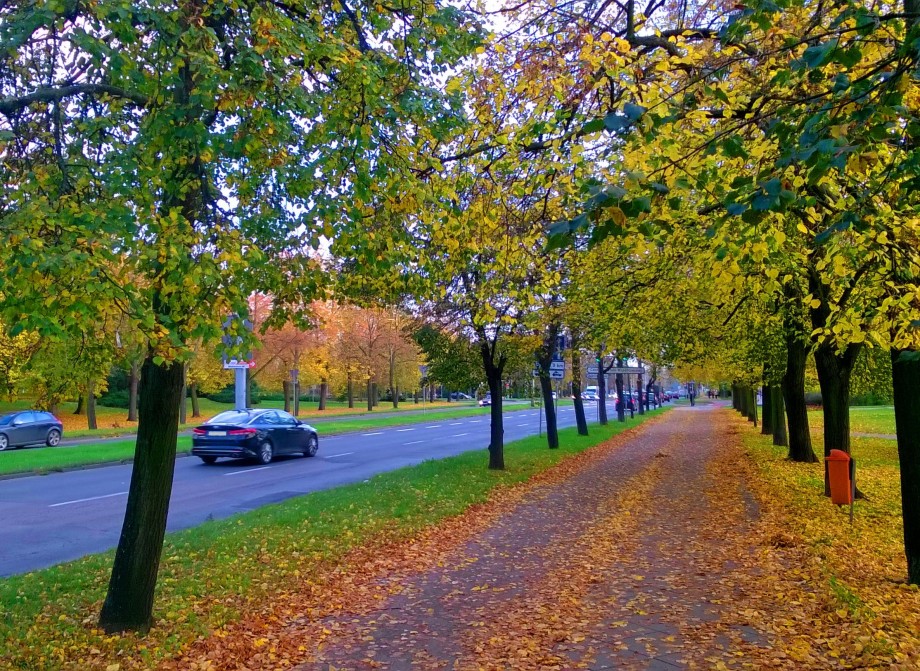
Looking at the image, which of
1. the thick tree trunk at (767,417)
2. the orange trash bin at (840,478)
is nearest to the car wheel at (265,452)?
the orange trash bin at (840,478)

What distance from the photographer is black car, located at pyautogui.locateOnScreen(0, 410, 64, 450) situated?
73.4 ft

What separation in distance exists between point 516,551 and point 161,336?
16.8 ft

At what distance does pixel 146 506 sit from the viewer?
5102 mm

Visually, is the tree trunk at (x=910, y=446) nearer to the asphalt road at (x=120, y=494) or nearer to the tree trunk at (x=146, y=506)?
the tree trunk at (x=146, y=506)

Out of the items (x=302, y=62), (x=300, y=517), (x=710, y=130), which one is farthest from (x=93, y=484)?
(x=710, y=130)

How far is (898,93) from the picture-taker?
311 centimetres

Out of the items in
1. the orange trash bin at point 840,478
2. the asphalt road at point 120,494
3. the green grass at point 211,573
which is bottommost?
the asphalt road at point 120,494

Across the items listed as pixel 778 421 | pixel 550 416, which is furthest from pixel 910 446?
pixel 778 421

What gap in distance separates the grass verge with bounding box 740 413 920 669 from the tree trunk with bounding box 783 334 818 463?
115 centimetres

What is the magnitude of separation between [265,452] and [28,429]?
1084 centimetres

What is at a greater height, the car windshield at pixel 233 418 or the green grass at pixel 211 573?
the car windshield at pixel 233 418

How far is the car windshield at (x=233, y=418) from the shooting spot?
17781 mm

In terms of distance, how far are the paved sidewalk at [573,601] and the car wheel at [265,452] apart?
9680 mm

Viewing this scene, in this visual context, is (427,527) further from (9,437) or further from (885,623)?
(9,437)
